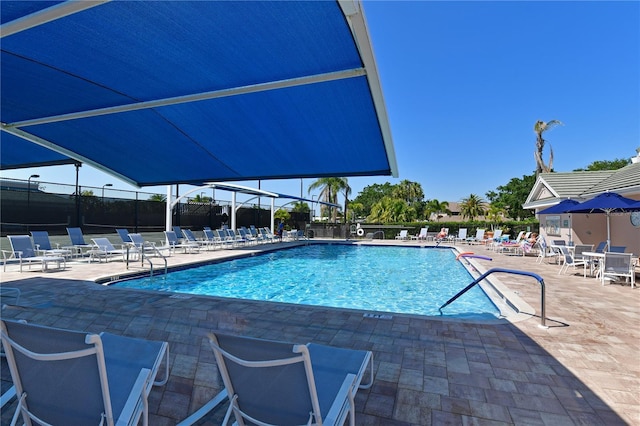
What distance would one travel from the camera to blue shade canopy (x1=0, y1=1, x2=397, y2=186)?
2.98 meters

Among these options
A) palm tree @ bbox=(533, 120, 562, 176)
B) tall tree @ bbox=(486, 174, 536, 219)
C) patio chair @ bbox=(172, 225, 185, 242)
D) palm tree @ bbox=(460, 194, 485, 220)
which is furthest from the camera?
palm tree @ bbox=(460, 194, 485, 220)

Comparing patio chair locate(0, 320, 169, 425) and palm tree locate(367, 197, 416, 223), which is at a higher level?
→ palm tree locate(367, 197, 416, 223)

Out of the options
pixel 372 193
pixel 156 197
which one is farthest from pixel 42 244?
pixel 372 193

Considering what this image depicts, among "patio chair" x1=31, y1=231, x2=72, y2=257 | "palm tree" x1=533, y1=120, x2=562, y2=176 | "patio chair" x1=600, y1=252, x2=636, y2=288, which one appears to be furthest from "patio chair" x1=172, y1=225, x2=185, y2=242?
"palm tree" x1=533, y1=120, x2=562, y2=176

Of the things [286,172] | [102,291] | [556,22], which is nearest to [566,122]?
[556,22]

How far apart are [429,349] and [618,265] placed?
6373 millimetres

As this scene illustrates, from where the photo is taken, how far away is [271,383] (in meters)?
1.78

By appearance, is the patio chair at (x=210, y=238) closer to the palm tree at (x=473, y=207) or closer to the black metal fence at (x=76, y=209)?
the black metal fence at (x=76, y=209)

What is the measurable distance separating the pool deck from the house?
21.7 ft

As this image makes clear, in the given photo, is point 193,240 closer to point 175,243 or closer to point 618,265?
point 175,243

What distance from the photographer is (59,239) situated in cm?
1134

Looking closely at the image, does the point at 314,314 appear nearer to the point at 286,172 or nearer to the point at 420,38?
the point at 286,172

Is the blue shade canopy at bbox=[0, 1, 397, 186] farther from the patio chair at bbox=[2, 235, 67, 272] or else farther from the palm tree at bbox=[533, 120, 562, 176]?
the palm tree at bbox=[533, 120, 562, 176]

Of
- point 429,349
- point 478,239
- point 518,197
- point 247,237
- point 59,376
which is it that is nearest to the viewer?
point 59,376
